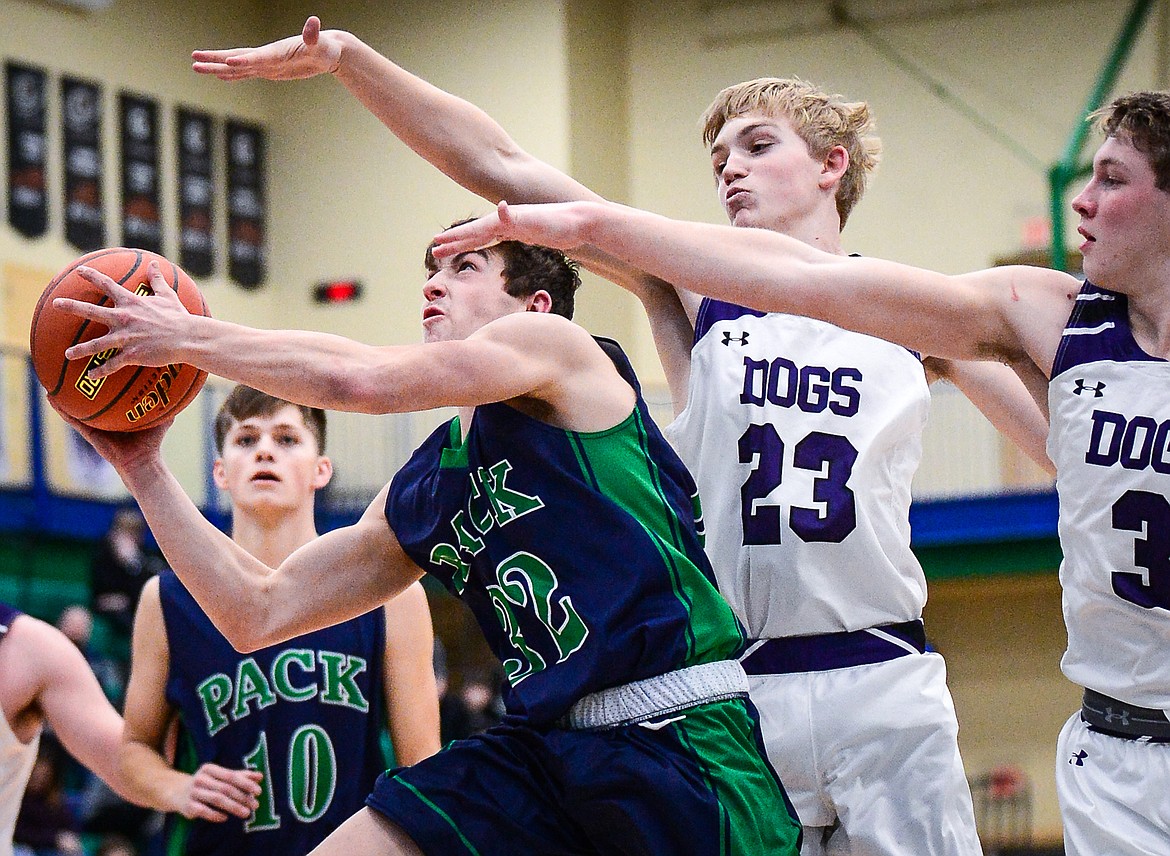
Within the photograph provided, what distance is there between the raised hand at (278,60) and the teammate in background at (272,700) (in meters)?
1.28

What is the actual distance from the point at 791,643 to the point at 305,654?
160 cm

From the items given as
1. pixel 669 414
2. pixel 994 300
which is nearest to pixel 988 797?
pixel 669 414

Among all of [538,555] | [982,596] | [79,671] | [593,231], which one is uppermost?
[593,231]

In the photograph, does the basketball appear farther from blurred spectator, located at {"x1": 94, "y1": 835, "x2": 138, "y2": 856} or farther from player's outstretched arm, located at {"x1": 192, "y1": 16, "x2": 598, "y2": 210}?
blurred spectator, located at {"x1": 94, "y1": 835, "x2": 138, "y2": 856}

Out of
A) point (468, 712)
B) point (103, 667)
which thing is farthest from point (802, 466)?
point (468, 712)

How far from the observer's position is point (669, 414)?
1575 centimetres

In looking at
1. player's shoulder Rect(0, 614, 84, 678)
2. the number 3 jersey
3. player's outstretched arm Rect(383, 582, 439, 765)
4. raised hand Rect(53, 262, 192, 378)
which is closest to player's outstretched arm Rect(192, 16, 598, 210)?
raised hand Rect(53, 262, 192, 378)

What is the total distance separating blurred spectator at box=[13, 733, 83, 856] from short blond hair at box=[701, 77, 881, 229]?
22.6ft

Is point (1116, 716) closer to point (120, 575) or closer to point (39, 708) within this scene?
point (39, 708)

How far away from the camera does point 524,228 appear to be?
3.02 m

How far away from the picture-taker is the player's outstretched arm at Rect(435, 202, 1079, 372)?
3080 mm

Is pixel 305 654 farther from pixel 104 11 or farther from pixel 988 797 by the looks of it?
pixel 104 11

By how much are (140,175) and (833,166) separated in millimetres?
13760

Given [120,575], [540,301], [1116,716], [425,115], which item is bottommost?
[120,575]
